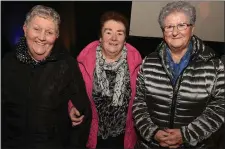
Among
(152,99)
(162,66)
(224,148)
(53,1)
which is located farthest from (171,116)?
(53,1)

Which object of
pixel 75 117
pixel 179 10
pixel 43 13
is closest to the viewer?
pixel 179 10

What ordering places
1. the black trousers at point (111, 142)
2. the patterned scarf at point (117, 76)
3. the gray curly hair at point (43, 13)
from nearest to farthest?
1. the gray curly hair at point (43, 13)
2. the patterned scarf at point (117, 76)
3. the black trousers at point (111, 142)

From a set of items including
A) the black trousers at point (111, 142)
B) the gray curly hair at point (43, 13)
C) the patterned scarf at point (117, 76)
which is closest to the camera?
the gray curly hair at point (43, 13)

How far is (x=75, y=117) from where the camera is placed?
98.7 inches

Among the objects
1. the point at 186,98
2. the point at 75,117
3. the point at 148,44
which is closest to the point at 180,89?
the point at 186,98

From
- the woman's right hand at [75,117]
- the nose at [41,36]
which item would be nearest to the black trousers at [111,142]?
the woman's right hand at [75,117]

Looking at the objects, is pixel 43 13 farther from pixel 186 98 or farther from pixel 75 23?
pixel 186 98

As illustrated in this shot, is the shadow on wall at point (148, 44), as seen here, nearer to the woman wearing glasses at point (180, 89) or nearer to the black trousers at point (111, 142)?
the woman wearing glasses at point (180, 89)

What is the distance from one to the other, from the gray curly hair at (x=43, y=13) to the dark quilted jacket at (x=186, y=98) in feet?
2.55

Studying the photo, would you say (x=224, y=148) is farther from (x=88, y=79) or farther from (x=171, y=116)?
(x=88, y=79)

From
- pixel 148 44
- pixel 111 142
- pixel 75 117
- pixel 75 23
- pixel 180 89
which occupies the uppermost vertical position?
pixel 75 23

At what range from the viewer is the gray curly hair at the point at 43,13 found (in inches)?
90.1

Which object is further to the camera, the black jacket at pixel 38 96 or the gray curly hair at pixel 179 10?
the black jacket at pixel 38 96

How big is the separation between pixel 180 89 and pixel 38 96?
1094 mm
